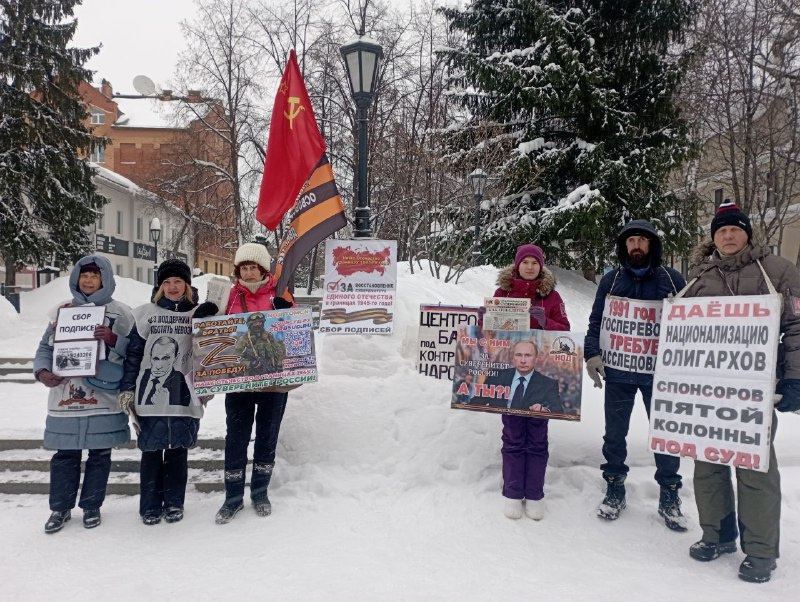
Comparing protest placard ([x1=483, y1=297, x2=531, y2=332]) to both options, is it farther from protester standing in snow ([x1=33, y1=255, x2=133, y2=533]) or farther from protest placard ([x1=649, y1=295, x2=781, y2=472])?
protester standing in snow ([x1=33, y1=255, x2=133, y2=533])

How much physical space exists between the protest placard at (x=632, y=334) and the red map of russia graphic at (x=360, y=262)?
Answer: 8.57 ft

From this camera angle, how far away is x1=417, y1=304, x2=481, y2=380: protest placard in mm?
5000

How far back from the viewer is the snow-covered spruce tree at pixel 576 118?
15570mm

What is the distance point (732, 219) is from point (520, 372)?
171cm

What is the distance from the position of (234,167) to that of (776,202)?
17739 mm

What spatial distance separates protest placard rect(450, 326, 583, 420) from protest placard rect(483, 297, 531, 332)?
57 millimetres

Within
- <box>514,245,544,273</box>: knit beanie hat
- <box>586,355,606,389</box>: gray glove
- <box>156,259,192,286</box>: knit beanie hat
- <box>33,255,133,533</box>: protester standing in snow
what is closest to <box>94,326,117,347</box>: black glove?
<box>33,255,133,533</box>: protester standing in snow

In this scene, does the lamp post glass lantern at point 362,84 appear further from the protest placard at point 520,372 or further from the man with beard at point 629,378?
the man with beard at point 629,378

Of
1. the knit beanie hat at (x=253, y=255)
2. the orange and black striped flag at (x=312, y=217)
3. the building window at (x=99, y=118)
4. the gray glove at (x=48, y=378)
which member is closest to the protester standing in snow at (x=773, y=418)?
the knit beanie hat at (x=253, y=255)

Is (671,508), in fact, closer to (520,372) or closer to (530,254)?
(520,372)

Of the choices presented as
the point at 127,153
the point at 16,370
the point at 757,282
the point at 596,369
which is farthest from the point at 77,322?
the point at 127,153

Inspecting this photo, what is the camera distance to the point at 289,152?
589cm

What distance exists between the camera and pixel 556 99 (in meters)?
15.5

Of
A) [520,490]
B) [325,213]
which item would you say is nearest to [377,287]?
[325,213]
